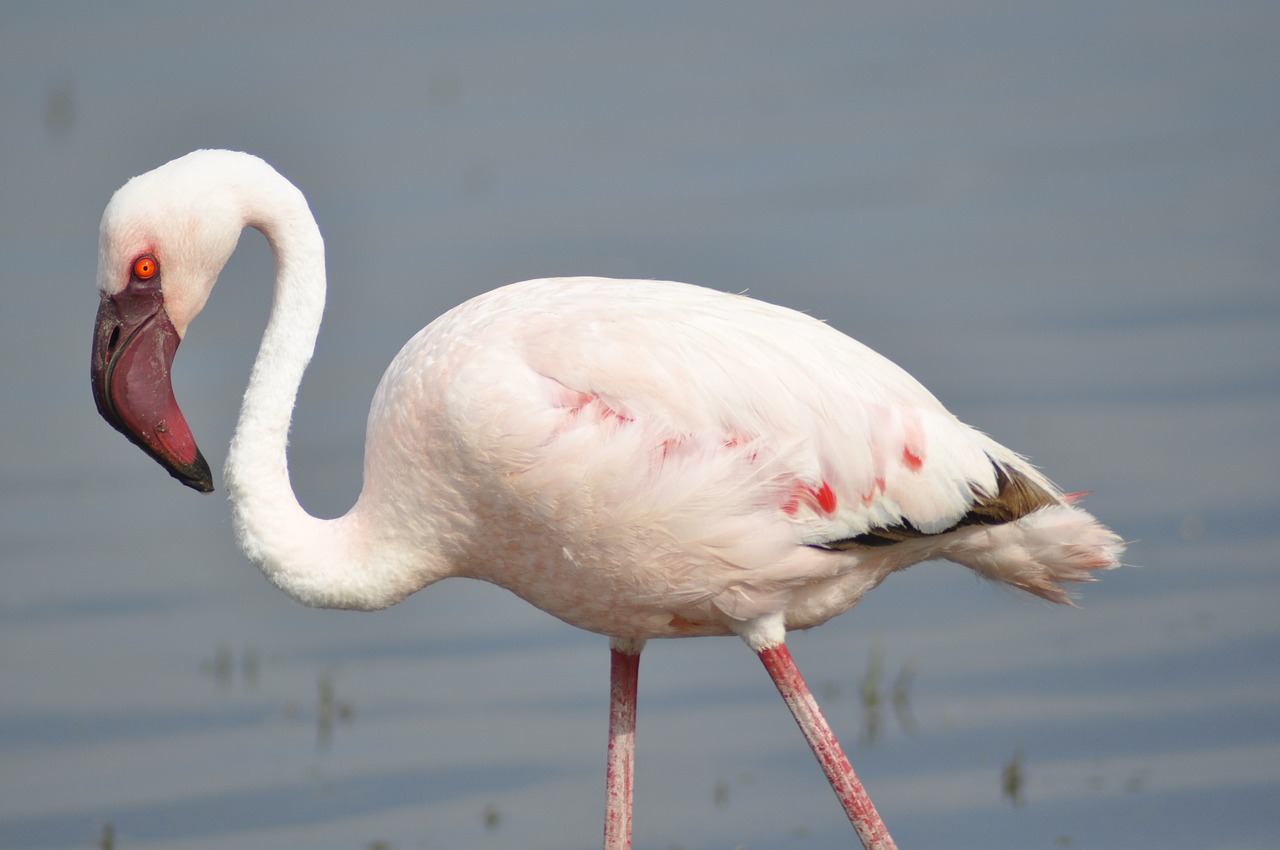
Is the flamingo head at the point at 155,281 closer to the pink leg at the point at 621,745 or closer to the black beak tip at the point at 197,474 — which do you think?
the black beak tip at the point at 197,474

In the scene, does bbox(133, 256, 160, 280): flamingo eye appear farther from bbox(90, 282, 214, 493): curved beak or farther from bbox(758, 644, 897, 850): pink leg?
bbox(758, 644, 897, 850): pink leg

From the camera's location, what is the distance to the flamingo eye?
17.9 feet

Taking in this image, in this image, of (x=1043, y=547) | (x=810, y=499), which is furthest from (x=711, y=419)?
(x=1043, y=547)

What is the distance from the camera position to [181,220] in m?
5.44

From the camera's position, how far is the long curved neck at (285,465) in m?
5.56

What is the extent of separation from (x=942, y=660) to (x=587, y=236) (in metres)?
4.78

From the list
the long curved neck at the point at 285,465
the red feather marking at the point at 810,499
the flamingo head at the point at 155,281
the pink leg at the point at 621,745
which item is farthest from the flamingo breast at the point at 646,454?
the flamingo head at the point at 155,281

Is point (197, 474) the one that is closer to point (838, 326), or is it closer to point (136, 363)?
point (136, 363)

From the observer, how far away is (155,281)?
5516 millimetres

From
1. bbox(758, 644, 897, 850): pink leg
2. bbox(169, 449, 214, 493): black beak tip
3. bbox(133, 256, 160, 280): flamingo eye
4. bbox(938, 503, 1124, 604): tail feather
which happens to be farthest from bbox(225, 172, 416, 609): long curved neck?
bbox(938, 503, 1124, 604): tail feather

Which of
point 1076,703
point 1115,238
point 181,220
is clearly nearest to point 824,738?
point 181,220

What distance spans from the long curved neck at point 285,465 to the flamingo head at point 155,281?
150 mm

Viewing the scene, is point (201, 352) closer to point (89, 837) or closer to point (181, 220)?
point (89, 837)

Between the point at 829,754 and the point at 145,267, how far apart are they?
243 centimetres
